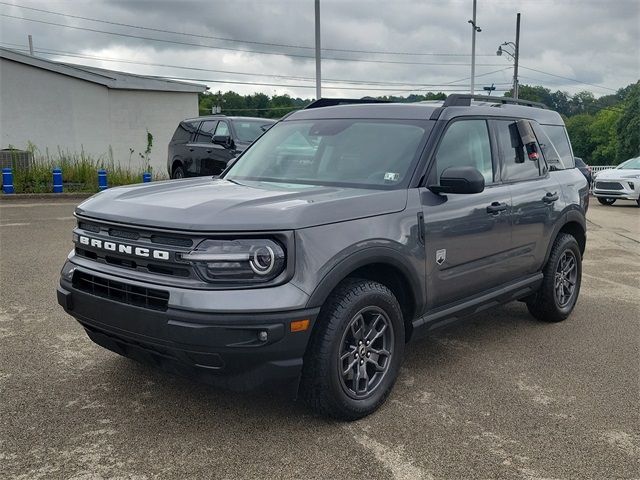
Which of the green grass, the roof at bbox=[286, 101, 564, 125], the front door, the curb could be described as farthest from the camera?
the green grass

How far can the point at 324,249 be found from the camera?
131 inches

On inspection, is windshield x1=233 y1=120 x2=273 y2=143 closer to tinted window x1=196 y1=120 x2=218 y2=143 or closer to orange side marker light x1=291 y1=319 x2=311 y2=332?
tinted window x1=196 y1=120 x2=218 y2=143

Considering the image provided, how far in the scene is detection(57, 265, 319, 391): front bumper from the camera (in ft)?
10.1

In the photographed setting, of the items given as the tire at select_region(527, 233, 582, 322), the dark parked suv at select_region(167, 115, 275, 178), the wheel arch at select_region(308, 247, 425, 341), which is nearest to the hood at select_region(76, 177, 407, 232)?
the wheel arch at select_region(308, 247, 425, 341)

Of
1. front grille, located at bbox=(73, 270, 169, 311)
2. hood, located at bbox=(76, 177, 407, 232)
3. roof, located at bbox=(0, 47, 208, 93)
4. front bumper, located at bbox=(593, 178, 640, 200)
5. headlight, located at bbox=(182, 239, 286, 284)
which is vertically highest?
roof, located at bbox=(0, 47, 208, 93)

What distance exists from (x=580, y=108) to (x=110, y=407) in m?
119

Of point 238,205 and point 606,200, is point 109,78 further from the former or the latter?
point 238,205

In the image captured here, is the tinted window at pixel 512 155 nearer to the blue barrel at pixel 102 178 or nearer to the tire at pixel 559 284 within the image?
the tire at pixel 559 284

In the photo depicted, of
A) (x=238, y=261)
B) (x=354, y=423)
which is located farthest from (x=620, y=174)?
(x=238, y=261)

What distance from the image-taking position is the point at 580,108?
10988 centimetres

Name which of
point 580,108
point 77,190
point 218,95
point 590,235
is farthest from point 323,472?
point 580,108

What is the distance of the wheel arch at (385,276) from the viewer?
130 inches

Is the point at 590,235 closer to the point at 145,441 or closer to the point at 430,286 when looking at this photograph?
the point at 430,286

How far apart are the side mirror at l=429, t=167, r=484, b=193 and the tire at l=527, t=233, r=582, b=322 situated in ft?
6.43
